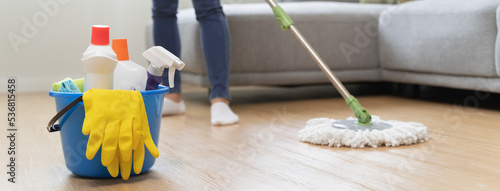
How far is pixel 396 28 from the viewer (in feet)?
6.89

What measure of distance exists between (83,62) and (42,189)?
8.6 inches

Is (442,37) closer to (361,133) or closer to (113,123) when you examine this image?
(361,133)

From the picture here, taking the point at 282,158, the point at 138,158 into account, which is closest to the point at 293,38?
the point at 282,158

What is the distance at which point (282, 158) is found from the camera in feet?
3.63

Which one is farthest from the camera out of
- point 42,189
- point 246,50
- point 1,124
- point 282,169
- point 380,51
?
Answer: point 380,51

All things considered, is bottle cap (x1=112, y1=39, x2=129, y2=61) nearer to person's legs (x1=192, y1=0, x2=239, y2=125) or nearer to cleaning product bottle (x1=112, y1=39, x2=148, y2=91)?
cleaning product bottle (x1=112, y1=39, x2=148, y2=91)

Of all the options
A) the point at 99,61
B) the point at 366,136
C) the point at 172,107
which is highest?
the point at 99,61

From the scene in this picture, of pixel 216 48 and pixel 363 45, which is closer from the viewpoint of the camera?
pixel 216 48

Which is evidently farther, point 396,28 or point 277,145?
point 396,28

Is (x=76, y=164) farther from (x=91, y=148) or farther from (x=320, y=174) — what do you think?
(x=320, y=174)

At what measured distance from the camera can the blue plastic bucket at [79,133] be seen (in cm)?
91

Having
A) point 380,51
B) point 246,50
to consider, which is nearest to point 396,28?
point 380,51

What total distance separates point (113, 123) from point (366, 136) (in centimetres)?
59

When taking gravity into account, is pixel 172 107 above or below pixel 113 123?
below
